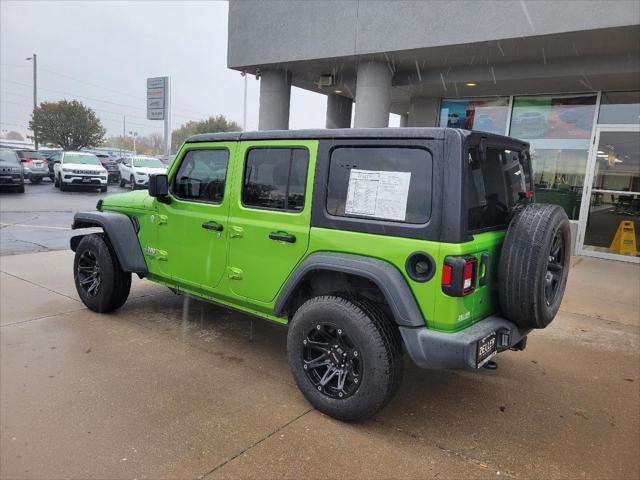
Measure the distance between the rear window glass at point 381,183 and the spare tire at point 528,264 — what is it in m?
0.59

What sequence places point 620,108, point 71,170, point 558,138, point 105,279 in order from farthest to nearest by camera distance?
point 71,170 < point 558,138 < point 620,108 < point 105,279

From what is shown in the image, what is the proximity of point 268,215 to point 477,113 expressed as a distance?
28.4 ft

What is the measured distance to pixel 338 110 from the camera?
43.9 ft

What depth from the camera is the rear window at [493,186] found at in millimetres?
2824

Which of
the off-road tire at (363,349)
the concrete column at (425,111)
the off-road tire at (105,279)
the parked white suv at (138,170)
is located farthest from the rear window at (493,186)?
the parked white suv at (138,170)

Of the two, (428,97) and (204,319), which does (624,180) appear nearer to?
(428,97)

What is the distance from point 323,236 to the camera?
10.2 ft

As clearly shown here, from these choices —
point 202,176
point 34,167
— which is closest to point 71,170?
point 34,167

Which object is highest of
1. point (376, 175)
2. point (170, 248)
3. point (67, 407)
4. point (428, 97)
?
point (428, 97)

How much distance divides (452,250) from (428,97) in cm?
942

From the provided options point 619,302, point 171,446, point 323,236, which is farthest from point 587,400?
point 619,302

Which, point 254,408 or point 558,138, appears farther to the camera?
point 558,138

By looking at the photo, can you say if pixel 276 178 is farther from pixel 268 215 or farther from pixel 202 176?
pixel 202 176

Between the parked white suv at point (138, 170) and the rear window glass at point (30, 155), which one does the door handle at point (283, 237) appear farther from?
the rear window glass at point (30, 155)
